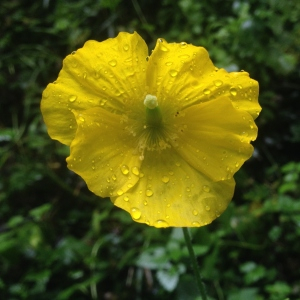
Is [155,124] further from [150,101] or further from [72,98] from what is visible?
[72,98]

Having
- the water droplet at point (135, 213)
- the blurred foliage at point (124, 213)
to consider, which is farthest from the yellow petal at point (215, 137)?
the blurred foliage at point (124, 213)

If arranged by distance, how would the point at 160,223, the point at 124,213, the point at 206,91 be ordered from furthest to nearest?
the point at 124,213, the point at 206,91, the point at 160,223

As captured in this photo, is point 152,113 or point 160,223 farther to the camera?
point 152,113

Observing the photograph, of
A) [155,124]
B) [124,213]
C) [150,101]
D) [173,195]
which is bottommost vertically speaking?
[124,213]

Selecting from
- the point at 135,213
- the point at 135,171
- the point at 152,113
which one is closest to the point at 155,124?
the point at 152,113

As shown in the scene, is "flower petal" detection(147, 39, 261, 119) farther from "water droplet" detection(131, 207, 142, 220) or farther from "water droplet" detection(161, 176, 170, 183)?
"water droplet" detection(131, 207, 142, 220)

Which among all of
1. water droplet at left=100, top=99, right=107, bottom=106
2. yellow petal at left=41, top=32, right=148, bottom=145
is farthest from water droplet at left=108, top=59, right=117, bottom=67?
water droplet at left=100, top=99, right=107, bottom=106

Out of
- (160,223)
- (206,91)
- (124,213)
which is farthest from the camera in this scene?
(124,213)
